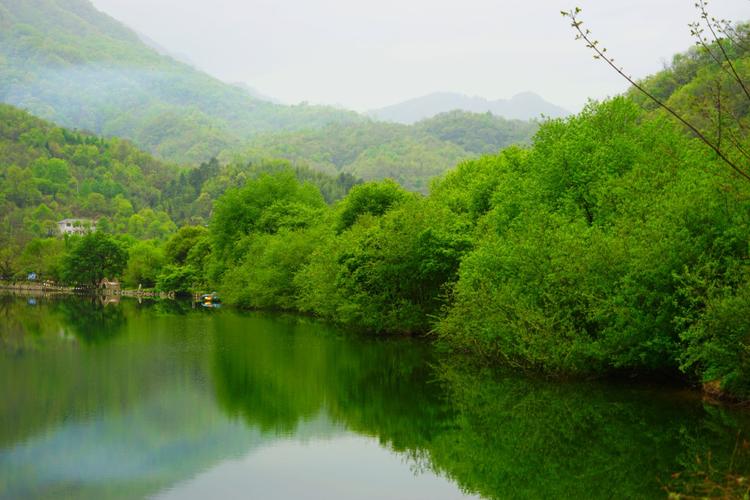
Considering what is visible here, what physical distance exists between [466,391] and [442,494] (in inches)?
449

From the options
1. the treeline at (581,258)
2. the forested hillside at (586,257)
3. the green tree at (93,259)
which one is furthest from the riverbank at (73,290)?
the forested hillside at (586,257)

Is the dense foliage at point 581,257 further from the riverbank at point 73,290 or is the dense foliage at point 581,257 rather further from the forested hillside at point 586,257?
the riverbank at point 73,290

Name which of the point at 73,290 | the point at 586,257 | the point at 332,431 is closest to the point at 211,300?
the point at 73,290

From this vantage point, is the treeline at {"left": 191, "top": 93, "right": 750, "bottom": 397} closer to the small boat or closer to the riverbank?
the small boat

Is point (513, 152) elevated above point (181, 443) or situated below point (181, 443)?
above

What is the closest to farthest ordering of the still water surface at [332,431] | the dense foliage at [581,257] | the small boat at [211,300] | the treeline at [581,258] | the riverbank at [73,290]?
1. the still water surface at [332,431]
2. the dense foliage at [581,257]
3. the treeline at [581,258]
4. the small boat at [211,300]
5. the riverbank at [73,290]

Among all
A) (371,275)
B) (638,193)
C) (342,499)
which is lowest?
(342,499)

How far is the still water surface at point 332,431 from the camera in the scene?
1795 centimetres

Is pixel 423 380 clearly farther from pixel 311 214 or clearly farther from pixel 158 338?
pixel 311 214

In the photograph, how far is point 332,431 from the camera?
23609 mm

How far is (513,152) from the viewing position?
4762 centimetres

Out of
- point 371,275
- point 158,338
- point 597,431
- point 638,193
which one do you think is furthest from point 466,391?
point 158,338

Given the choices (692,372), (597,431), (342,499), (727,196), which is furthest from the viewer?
(692,372)

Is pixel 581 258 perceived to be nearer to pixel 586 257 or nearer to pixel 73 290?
pixel 586 257
